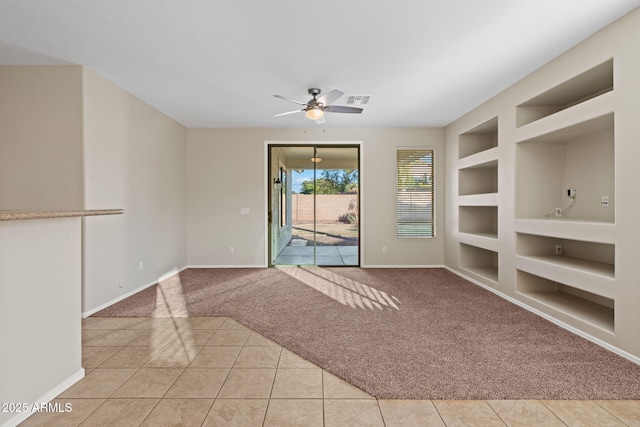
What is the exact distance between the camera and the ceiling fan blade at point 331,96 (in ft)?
11.3

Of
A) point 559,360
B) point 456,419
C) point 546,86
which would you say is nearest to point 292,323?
point 456,419

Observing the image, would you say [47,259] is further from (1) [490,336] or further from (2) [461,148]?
(2) [461,148]

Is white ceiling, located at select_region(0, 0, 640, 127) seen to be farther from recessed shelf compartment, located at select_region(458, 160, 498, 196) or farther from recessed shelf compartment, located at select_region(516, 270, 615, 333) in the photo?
recessed shelf compartment, located at select_region(516, 270, 615, 333)

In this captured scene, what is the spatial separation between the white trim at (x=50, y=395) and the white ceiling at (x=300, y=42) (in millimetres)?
2738

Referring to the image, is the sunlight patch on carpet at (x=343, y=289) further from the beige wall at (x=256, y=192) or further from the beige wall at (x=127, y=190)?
the beige wall at (x=127, y=190)

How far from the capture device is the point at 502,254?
4.04 meters

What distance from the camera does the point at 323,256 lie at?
6.10 metres

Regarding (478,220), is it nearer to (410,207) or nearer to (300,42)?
(410,207)

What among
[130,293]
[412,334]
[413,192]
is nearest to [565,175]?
[413,192]

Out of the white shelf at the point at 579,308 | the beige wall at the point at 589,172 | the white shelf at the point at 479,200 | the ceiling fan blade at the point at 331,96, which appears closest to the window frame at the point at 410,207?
the beige wall at the point at 589,172

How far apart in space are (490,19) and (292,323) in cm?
330

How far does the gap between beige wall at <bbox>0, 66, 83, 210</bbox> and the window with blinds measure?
5000 mm

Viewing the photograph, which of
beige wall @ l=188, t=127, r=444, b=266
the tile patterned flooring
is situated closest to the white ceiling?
beige wall @ l=188, t=127, r=444, b=266

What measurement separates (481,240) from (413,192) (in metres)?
1.67
